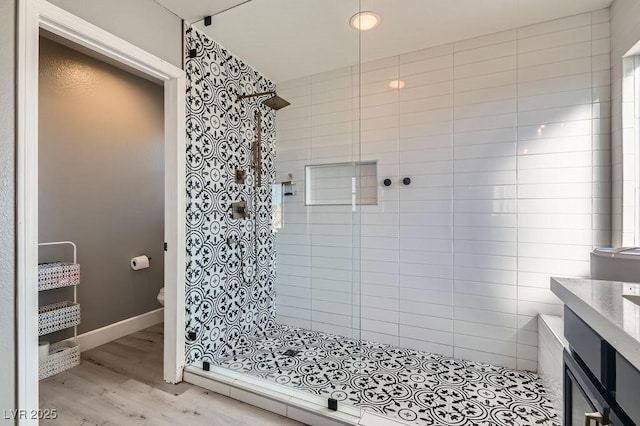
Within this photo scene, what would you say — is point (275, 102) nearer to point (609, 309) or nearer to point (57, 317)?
point (57, 317)

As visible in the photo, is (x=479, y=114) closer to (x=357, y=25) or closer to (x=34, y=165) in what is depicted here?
(x=357, y=25)

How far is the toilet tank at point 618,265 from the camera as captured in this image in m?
1.17

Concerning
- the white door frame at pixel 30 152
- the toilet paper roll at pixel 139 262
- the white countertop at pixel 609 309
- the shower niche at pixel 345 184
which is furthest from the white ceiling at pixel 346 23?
the toilet paper roll at pixel 139 262

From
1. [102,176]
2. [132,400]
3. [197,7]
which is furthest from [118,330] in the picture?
[197,7]

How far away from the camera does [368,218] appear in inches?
109

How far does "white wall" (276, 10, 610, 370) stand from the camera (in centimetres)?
211

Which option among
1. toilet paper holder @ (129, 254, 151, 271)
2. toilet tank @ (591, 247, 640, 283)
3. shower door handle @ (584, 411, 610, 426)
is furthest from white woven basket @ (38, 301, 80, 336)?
toilet tank @ (591, 247, 640, 283)

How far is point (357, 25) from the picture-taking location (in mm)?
2242

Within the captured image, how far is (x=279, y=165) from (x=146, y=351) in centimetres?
205

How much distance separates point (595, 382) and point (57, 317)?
3108 mm

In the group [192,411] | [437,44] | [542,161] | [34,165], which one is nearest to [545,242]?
[542,161]

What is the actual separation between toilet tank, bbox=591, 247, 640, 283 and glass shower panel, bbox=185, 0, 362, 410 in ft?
4.88

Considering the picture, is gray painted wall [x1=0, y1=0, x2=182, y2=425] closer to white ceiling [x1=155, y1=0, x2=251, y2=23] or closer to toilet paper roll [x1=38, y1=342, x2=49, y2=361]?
white ceiling [x1=155, y1=0, x2=251, y2=23]

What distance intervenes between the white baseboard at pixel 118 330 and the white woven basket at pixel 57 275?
1.87 ft
